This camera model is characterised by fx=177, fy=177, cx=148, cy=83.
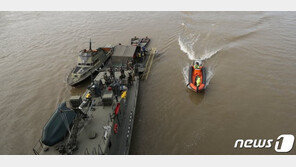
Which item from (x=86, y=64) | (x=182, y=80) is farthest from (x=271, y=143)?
(x=86, y=64)

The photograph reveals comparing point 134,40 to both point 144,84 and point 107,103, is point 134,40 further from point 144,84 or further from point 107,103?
point 107,103

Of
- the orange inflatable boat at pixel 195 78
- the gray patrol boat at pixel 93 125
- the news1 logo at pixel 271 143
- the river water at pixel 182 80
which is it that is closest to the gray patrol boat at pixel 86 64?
the river water at pixel 182 80

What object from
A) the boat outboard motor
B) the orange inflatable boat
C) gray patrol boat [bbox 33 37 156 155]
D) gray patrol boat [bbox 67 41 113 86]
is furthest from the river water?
the boat outboard motor

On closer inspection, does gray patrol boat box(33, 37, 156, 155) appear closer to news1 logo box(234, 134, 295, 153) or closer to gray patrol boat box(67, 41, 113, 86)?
gray patrol boat box(67, 41, 113, 86)

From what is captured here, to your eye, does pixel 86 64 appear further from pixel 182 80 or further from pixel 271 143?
pixel 271 143

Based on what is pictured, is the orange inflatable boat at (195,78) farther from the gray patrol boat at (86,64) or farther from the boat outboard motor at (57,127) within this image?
the boat outboard motor at (57,127)

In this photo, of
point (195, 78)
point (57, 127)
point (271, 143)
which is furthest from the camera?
point (195, 78)

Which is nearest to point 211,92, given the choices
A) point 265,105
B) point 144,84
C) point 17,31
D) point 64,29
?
point 265,105
